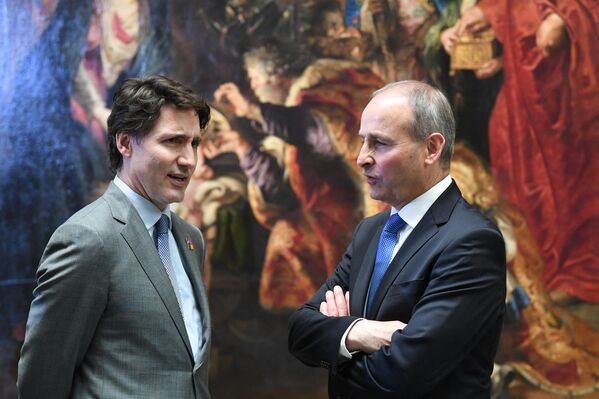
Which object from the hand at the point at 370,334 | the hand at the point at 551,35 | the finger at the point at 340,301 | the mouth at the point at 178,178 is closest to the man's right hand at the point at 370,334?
the hand at the point at 370,334

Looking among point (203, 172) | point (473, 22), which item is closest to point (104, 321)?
point (203, 172)

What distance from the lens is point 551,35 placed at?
6.59 m

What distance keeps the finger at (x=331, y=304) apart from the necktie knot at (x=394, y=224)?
42cm

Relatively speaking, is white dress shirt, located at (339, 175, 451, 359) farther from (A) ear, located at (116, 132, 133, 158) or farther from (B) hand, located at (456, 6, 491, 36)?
(B) hand, located at (456, 6, 491, 36)

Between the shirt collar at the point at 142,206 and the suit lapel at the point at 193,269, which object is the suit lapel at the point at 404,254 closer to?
the suit lapel at the point at 193,269

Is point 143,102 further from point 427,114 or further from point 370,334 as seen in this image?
point 370,334

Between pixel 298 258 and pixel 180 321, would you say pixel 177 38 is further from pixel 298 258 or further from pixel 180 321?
pixel 180 321

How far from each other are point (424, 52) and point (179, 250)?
12.5 ft

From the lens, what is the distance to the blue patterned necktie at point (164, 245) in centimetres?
335

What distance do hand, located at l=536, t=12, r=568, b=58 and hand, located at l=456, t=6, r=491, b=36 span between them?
465mm

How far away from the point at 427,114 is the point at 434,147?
15 centimetres

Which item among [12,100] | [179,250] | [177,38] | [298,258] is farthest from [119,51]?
[179,250]

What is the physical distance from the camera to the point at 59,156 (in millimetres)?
6387

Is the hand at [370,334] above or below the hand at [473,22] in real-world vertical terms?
below
